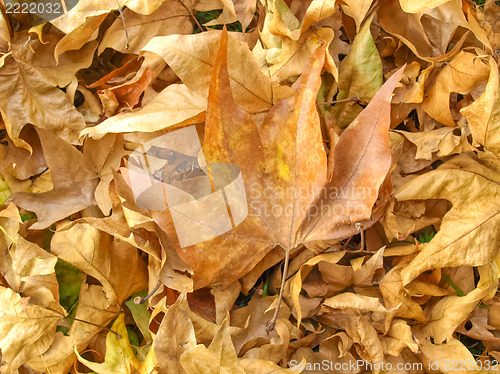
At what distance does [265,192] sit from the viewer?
676mm

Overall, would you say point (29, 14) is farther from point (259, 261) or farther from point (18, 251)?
point (259, 261)

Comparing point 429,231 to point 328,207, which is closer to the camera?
point 328,207

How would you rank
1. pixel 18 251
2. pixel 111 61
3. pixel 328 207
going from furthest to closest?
pixel 111 61 < pixel 18 251 < pixel 328 207

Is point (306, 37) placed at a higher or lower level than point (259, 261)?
higher

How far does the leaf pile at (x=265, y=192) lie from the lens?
668 millimetres

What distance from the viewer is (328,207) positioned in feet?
A: 2.22

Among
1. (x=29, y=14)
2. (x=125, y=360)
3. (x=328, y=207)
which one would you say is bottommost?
(x=125, y=360)

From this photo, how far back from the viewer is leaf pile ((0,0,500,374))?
67 cm

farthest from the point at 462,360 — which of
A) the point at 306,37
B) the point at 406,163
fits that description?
the point at 306,37

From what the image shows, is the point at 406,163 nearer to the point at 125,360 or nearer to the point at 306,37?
the point at 306,37

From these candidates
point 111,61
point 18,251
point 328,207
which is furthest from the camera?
point 111,61

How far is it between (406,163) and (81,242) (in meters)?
0.55

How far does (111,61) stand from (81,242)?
0.35m

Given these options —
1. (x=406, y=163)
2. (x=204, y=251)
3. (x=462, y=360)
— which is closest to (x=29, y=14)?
(x=204, y=251)
